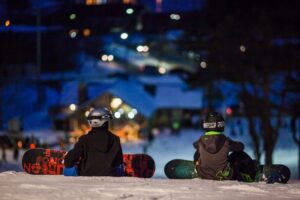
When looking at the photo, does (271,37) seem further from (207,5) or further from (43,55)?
(43,55)

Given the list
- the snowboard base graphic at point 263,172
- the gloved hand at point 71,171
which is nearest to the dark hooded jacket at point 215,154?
the snowboard base graphic at point 263,172

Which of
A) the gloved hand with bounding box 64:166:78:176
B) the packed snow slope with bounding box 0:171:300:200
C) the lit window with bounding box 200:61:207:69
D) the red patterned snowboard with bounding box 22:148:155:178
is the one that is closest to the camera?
the packed snow slope with bounding box 0:171:300:200

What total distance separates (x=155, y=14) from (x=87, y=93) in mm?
13832

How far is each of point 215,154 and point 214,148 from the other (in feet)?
0.35

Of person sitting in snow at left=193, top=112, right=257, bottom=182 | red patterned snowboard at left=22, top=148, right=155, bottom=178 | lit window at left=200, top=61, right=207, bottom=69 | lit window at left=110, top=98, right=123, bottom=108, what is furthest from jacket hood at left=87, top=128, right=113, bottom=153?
lit window at left=110, top=98, right=123, bottom=108

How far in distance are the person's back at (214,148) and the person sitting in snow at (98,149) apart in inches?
43.0

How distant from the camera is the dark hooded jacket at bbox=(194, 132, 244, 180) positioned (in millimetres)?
7871

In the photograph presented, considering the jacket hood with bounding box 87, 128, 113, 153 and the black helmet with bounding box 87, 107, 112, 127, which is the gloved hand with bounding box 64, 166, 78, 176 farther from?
the black helmet with bounding box 87, 107, 112, 127

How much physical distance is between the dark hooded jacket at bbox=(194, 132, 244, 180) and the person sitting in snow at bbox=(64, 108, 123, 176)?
3.52 ft

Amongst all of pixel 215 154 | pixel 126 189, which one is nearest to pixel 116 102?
pixel 215 154

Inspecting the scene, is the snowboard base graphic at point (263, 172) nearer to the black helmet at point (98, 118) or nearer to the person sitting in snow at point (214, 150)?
the person sitting in snow at point (214, 150)

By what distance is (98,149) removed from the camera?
25.3ft

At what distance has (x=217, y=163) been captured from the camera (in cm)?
795

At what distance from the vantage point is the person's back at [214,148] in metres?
7.88
